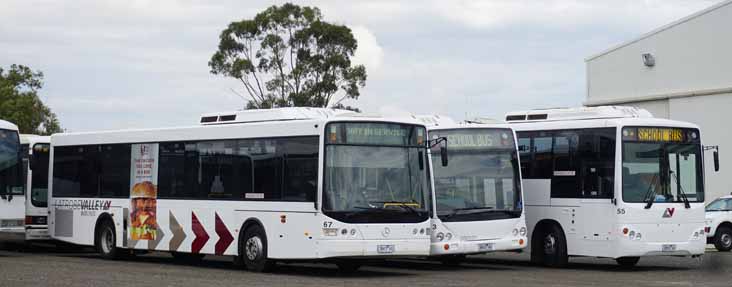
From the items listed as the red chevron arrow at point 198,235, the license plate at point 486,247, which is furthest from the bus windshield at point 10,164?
the license plate at point 486,247

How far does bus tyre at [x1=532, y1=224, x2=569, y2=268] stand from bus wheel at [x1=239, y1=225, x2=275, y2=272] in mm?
5773

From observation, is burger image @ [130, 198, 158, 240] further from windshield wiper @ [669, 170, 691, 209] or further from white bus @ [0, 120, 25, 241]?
windshield wiper @ [669, 170, 691, 209]

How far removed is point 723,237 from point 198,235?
51.9ft

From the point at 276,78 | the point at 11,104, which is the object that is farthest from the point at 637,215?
the point at 11,104

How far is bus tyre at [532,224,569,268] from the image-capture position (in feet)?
77.8

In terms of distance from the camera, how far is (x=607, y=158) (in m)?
22.9

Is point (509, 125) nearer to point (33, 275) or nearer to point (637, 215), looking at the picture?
point (637, 215)

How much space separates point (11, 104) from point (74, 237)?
4222 centimetres

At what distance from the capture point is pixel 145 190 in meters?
24.9

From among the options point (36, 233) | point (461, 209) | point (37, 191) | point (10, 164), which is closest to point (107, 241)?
point (10, 164)

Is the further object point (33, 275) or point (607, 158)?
point (607, 158)

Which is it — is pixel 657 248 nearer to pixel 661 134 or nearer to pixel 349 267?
pixel 661 134

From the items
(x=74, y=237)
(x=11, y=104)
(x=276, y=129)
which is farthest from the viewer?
(x=11, y=104)

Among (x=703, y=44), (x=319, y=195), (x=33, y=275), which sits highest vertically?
(x=703, y=44)
